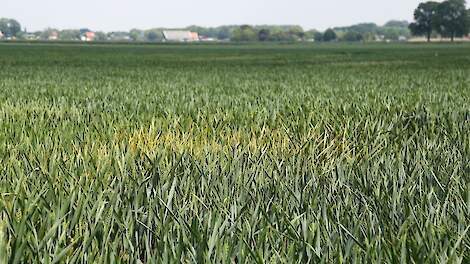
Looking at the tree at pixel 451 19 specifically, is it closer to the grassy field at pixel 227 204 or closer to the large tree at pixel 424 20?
the large tree at pixel 424 20

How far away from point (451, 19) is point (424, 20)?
272 inches

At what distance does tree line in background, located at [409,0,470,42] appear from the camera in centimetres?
17262

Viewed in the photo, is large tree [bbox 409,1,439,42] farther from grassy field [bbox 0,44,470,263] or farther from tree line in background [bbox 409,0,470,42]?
grassy field [bbox 0,44,470,263]

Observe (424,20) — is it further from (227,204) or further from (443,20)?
(227,204)

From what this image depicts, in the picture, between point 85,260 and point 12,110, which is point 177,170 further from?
point 12,110

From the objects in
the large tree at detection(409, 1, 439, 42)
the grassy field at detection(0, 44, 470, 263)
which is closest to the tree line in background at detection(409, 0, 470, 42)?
the large tree at detection(409, 1, 439, 42)

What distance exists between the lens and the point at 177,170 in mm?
3314

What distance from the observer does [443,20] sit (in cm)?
17350

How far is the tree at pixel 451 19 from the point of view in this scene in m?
172

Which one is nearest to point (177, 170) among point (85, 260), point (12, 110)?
point (85, 260)

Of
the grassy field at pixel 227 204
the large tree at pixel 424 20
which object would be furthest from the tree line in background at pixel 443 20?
the grassy field at pixel 227 204

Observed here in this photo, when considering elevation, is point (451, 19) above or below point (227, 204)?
below

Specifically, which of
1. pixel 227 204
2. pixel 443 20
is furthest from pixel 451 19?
pixel 227 204

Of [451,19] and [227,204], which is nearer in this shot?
[227,204]
